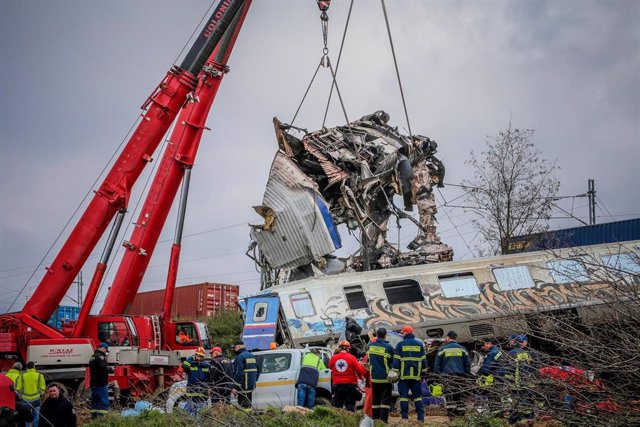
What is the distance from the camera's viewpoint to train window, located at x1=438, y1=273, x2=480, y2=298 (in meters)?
19.2

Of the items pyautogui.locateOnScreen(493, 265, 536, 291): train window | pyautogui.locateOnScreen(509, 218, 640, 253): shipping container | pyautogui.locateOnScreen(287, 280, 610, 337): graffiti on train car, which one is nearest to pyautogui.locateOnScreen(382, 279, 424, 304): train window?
pyautogui.locateOnScreen(287, 280, 610, 337): graffiti on train car

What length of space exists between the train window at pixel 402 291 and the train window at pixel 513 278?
1.97m

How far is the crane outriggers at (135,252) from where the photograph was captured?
1723cm

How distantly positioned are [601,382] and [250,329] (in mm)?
12008

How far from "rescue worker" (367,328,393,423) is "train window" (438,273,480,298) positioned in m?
6.65

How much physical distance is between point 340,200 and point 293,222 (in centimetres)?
173

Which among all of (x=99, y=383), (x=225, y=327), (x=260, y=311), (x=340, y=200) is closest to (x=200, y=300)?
(x=225, y=327)

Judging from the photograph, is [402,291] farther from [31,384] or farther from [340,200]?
[31,384]

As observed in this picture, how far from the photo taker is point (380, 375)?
12.6 meters

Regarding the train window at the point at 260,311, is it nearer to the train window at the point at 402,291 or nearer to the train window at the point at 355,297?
the train window at the point at 355,297

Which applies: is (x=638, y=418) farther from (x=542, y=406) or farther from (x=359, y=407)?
(x=359, y=407)

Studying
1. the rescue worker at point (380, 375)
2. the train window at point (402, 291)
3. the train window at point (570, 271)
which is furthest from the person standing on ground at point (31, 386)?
the train window at point (570, 271)

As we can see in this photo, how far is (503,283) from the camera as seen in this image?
19.3 metres

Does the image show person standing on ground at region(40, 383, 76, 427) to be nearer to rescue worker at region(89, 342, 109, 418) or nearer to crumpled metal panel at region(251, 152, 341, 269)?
rescue worker at region(89, 342, 109, 418)
